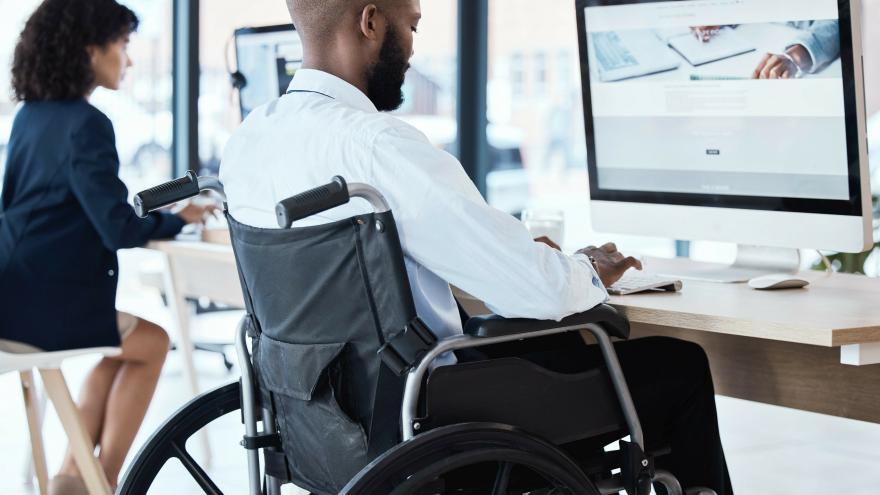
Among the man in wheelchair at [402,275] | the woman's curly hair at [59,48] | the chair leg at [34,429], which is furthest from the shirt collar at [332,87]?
the chair leg at [34,429]

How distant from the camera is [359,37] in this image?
5.57ft

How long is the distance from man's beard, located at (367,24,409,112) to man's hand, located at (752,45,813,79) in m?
0.76

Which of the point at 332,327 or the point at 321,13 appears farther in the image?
the point at 321,13

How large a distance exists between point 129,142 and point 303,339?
3630 mm

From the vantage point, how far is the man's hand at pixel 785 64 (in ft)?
6.75

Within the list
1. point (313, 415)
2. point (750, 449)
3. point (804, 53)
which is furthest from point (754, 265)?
point (750, 449)

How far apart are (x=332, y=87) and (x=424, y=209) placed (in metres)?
0.31

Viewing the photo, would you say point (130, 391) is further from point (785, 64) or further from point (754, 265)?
point (785, 64)

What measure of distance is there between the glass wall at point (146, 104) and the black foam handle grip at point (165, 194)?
10.7ft

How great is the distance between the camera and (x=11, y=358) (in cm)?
240

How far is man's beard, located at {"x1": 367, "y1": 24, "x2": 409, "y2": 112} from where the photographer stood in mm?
1711

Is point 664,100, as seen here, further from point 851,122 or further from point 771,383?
point 771,383

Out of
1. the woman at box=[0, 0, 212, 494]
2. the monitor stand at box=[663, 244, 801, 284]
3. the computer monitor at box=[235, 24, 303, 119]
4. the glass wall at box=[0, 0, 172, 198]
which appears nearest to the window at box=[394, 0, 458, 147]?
the glass wall at box=[0, 0, 172, 198]

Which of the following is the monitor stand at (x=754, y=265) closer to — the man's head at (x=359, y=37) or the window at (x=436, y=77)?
the man's head at (x=359, y=37)
